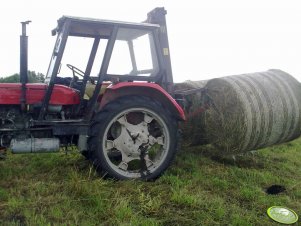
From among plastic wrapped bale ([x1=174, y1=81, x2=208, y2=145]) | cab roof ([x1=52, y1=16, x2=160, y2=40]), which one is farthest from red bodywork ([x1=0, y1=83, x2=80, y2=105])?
plastic wrapped bale ([x1=174, y1=81, x2=208, y2=145])

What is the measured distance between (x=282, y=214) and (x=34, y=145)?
9.61 feet

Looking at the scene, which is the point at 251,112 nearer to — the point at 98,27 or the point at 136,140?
the point at 136,140

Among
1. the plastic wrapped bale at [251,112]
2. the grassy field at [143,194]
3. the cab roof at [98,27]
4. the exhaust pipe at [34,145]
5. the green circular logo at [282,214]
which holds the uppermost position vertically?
the cab roof at [98,27]

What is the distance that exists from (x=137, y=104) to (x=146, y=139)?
48cm

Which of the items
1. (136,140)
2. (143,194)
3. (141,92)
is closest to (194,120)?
(141,92)

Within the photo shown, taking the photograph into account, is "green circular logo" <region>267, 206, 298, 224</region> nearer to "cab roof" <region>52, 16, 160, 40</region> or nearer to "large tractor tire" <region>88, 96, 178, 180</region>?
"large tractor tire" <region>88, 96, 178, 180</region>

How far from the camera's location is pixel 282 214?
3.77 metres

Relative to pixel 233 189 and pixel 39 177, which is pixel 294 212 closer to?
pixel 233 189

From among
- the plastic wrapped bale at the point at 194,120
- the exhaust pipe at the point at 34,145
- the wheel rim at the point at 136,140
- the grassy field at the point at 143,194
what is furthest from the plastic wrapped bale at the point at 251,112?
the exhaust pipe at the point at 34,145

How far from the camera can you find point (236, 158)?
6.11 meters

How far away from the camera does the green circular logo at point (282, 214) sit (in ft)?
11.9

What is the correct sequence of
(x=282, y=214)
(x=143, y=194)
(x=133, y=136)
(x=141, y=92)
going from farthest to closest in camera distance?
(x=141, y=92)
(x=133, y=136)
(x=143, y=194)
(x=282, y=214)

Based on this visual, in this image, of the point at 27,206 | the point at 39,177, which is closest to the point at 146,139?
the point at 39,177

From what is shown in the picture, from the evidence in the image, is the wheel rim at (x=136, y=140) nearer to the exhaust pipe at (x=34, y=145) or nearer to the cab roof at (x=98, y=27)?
the exhaust pipe at (x=34, y=145)
